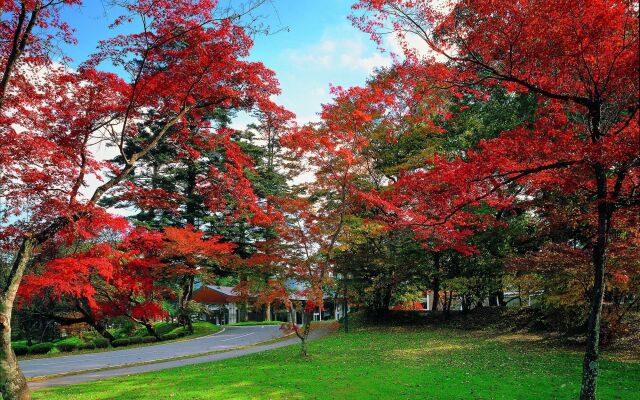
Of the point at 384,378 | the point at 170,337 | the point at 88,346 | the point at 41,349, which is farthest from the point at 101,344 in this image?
the point at 384,378

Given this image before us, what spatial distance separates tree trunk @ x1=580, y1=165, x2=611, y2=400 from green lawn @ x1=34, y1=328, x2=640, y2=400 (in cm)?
125

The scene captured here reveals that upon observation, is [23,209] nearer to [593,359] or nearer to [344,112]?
[344,112]

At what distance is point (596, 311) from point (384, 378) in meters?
4.32

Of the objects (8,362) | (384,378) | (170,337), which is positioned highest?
(8,362)

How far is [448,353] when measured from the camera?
1294 cm

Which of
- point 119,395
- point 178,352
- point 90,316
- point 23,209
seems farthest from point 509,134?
point 90,316

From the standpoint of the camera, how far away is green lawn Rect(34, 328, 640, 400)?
7.89 metres

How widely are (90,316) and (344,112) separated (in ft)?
52.9

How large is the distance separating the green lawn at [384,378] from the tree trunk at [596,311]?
1.25 meters

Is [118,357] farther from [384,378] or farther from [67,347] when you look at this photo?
[384,378]

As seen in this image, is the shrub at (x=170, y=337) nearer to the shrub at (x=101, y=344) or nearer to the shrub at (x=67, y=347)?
the shrub at (x=101, y=344)

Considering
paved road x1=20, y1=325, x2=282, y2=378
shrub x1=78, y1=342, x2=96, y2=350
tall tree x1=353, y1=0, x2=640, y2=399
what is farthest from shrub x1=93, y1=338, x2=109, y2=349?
tall tree x1=353, y1=0, x2=640, y2=399

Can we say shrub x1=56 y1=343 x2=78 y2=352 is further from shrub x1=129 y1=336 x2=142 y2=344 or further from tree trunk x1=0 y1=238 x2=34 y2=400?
tree trunk x1=0 y1=238 x2=34 y2=400

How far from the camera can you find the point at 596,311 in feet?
22.3
